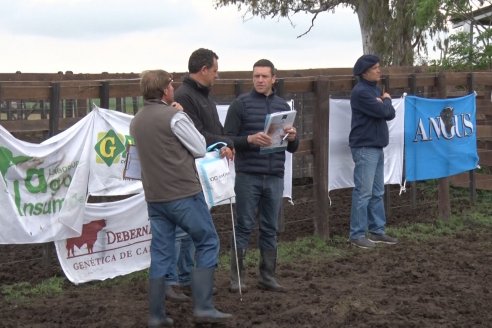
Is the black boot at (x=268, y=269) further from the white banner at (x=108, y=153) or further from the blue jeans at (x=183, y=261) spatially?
the white banner at (x=108, y=153)

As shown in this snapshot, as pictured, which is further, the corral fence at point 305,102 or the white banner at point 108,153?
the corral fence at point 305,102

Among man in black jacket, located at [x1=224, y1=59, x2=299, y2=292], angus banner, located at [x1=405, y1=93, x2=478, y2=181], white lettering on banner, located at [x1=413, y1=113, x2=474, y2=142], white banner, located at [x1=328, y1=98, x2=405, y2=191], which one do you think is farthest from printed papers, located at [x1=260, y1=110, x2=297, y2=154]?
white lettering on banner, located at [x1=413, y1=113, x2=474, y2=142]

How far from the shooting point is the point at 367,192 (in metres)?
9.45

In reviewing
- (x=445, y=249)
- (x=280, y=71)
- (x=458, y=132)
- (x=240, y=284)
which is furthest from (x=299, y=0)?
(x=240, y=284)

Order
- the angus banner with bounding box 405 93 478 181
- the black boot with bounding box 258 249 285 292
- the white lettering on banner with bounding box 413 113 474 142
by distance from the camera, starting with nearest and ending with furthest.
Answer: the black boot with bounding box 258 249 285 292 < the angus banner with bounding box 405 93 478 181 < the white lettering on banner with bounding box 413 113 474 142

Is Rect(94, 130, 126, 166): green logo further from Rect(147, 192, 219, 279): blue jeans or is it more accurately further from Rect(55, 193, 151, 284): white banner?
Rect(147, 192, 219, 279): blue jeans

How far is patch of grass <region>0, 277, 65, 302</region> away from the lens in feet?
23.2

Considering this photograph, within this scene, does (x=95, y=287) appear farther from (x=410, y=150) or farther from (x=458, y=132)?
(x=458, y=132)

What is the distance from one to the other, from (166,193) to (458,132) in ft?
21.6

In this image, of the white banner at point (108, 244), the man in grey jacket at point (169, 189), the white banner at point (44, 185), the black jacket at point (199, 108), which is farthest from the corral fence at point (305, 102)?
the man in grey jacket at point (169, 189)

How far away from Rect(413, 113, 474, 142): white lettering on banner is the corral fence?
419 millimetres

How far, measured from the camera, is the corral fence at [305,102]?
768 centimetres

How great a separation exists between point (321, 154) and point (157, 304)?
4.23 meters

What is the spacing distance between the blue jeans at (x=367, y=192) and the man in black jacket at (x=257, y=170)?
224 centimetres
